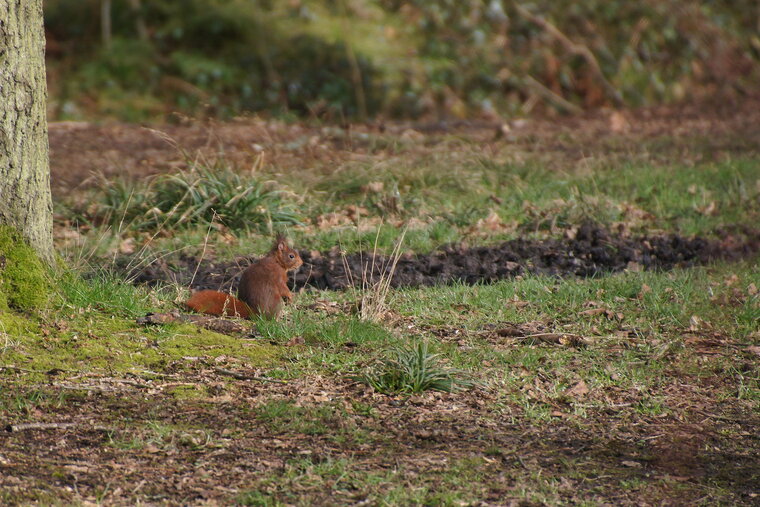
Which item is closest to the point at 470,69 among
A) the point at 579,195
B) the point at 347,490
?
the point at 579,195

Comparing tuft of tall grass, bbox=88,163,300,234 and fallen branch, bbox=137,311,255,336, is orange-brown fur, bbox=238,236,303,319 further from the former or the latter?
tuft of tall grass, bbox=88,163,300,234

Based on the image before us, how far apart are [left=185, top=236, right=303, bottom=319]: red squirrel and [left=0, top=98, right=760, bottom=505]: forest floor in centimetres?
12

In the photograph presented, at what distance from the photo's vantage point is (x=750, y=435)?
388 cm

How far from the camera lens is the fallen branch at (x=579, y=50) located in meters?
14.4

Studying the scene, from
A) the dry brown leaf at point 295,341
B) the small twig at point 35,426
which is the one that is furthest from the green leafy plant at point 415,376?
the small twig at point 35,426

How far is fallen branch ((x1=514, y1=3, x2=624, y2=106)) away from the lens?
1441 centimetres

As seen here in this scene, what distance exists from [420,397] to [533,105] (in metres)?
10.6

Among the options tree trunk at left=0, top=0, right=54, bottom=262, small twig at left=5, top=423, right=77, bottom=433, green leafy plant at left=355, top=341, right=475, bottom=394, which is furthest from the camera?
tree trunk at left=0, top=0, right=54, bottom=262

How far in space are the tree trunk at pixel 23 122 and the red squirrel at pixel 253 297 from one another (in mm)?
893

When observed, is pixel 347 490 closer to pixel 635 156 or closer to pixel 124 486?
pixel 124 486

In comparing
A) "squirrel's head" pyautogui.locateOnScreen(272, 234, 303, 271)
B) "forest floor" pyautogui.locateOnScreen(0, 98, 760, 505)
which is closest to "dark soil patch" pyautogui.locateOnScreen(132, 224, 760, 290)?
"forest floor" pyautogui.locateOnScreen(0, 98, 760, 505)

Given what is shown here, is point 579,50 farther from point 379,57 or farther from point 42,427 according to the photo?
point 42,427

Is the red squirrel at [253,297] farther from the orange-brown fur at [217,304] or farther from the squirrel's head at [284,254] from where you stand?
the squirrel's head at [284,254]

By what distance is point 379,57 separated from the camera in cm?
1368
